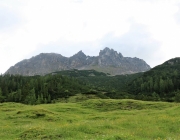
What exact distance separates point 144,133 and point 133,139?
8.24 m

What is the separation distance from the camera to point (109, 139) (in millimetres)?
17812

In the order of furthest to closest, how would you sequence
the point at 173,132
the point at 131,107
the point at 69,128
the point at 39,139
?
the point at 131,107
the point at 173,132
the point at 69,128
the point at 39,139

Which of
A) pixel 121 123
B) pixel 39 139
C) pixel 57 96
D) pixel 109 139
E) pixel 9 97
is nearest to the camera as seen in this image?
pixel 109 139

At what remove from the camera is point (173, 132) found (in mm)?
28531

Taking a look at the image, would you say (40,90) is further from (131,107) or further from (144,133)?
(144,133)

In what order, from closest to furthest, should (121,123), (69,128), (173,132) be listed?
(69,128) < (173,132) < (121,123)

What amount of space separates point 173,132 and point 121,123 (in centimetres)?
812

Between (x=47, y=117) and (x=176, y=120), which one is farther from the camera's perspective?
(x=47, y=117)

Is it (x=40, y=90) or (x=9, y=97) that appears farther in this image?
(x=40, y=90)

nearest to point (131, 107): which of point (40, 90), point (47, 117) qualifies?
point (47, 117)

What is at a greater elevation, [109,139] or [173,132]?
[109,139]

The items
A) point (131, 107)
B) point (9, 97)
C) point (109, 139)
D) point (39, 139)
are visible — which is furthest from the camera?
point (9, 97)

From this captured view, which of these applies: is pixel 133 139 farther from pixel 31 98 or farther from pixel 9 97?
pixel 9 97

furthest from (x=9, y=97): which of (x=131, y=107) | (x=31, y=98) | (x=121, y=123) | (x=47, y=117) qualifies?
(x=121, y=123)
